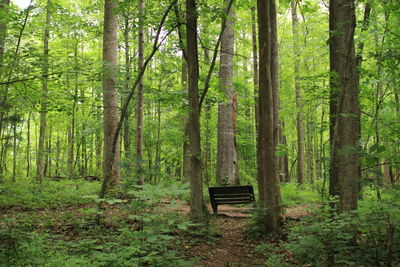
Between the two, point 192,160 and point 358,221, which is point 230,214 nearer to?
point 192,160

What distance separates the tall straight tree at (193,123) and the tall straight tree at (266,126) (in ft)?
4.61

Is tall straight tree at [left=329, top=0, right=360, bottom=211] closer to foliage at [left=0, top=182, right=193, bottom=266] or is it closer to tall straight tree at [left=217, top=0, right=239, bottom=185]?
foliage at [left=0, top=182, right=193, bottom=266]

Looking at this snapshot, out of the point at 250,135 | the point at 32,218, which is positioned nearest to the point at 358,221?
the point at 32,218

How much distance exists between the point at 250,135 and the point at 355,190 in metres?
17.1

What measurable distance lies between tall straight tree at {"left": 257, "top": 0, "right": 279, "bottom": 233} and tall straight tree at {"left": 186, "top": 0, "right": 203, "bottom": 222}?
1407 millimetres

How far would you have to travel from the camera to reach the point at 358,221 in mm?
3762

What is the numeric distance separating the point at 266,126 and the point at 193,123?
1.59 meters

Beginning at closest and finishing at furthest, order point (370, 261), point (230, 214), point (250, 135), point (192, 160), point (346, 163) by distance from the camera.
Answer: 1. point (370, 261)
2. point (346, 163)
3. point (192, 160)
4. point (230, 214)
5. point (250, 135)

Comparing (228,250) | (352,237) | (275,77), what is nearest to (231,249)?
(228,250)

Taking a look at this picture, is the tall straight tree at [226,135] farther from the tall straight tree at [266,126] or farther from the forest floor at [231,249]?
the tall straight tree at [266,126]

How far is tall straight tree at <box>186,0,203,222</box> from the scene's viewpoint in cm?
666

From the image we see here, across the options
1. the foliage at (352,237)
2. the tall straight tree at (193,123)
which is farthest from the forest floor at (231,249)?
the foliage at (352,237)

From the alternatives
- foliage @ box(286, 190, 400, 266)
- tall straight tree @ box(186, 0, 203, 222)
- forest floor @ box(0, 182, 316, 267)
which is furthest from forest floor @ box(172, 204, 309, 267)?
foliage @ box(286, 190, 400, 266)

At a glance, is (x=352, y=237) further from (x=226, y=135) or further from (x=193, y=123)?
(x=226, y=135)
